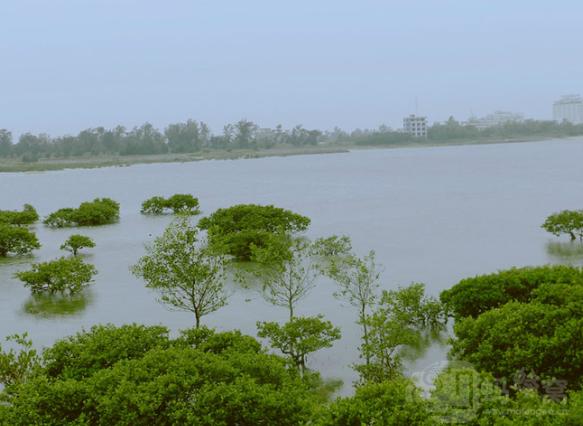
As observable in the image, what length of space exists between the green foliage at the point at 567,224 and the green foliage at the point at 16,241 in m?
17.0

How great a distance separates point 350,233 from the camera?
1006 inches

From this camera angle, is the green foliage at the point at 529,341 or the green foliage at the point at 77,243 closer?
the green foliage at the point at 529,341

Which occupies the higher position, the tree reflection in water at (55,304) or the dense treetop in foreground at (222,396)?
the dense treetop in foreground at (222,396)

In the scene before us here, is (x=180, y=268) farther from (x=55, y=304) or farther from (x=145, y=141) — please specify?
(x=145, y=141)

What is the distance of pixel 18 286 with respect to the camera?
1769cm

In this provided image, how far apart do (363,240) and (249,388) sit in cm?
1702

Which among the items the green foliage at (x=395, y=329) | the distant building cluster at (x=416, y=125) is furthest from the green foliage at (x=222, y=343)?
the distant building cluster at (x=416, y=125)

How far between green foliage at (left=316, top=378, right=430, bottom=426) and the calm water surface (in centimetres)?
392

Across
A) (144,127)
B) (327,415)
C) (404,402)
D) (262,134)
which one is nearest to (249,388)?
(327,415)

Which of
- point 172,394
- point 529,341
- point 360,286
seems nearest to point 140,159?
point 360,286

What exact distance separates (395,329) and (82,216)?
75.7ft

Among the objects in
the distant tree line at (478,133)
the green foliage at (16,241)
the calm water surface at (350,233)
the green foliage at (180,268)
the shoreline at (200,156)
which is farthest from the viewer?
the distant tree line at (478,133)

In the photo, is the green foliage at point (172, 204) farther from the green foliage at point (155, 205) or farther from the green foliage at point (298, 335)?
the green foliage at point (298, 335)

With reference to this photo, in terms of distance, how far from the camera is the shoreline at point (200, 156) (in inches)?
3805
